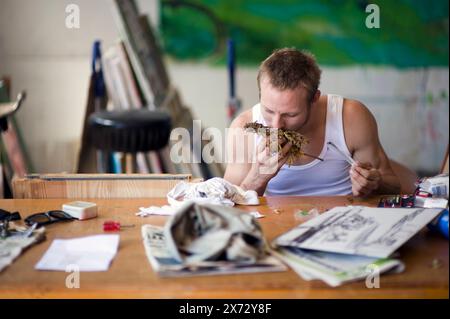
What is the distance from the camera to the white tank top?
2.24m

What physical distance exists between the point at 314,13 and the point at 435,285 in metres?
3.08

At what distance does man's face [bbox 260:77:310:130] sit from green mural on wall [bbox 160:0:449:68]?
184 centimetres

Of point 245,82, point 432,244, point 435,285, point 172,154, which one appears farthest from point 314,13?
point 435,285

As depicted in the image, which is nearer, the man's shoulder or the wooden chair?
the wooden chair

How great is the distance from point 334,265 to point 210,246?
0.87ft

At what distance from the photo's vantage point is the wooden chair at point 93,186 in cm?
180

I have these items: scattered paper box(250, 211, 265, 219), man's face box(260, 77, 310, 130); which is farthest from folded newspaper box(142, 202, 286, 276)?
man's face box(260, 77, 310, 130)

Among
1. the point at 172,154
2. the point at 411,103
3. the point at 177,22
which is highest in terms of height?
the point at 177,22

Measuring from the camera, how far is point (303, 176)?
2.28 meters

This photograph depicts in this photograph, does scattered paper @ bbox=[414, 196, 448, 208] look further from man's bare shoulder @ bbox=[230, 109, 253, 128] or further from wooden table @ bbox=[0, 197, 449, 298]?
man's bare shoulder @ bbox=[230, 109, 253, 128]

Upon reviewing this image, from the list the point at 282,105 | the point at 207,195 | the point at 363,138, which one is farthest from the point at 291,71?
the point at 207,195

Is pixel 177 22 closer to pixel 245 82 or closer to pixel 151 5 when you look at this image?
pixel 151 5

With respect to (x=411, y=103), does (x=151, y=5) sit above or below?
above

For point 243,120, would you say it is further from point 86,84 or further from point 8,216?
point 86,84
